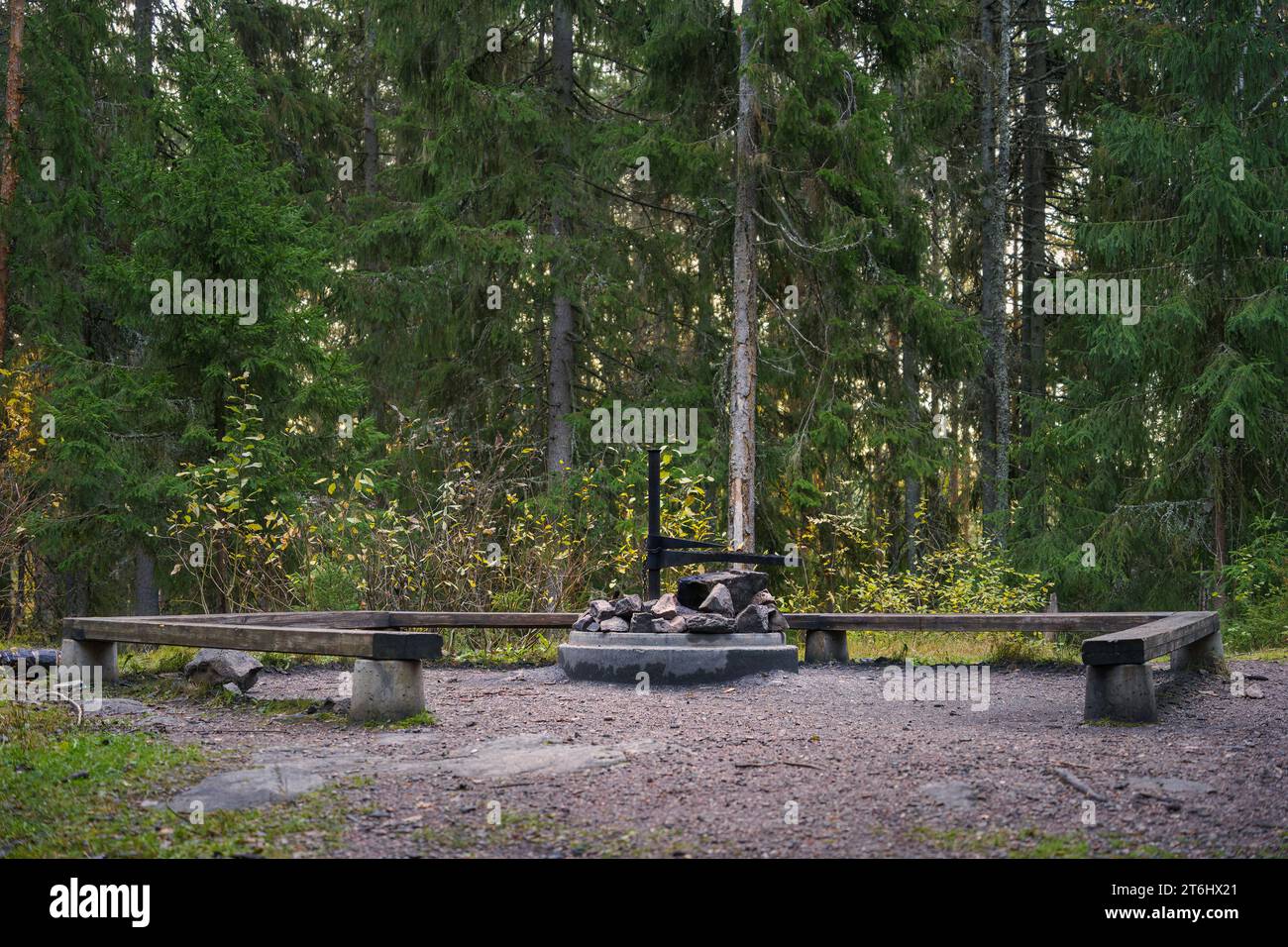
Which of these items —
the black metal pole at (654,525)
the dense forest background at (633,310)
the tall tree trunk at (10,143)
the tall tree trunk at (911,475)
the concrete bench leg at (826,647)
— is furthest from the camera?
the tall tree trunk at (911,475)

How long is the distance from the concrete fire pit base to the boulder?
1.13ft

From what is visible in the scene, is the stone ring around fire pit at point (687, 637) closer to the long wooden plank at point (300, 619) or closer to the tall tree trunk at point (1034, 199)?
the long wooden plank at point (300, 619)

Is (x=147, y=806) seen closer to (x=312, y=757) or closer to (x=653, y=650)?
(x=312, y=757)

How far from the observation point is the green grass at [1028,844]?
3400 millimetres

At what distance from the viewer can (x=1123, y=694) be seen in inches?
227

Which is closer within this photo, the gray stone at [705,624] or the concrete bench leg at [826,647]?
the gray stone at [705,624]

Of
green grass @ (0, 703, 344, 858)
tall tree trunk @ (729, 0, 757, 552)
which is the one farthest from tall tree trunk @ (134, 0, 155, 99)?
green grass @ (0, 703, 344, 858)

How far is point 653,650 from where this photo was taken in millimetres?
7324

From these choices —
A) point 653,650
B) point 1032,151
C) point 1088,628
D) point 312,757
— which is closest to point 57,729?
point 312,757

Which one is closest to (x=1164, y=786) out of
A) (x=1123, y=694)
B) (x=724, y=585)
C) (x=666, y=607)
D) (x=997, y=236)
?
(x=1123, y=694)

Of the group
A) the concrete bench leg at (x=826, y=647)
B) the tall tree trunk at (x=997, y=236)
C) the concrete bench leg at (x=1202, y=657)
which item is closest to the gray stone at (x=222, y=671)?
the concrete bench leg at (x=826, y=647)

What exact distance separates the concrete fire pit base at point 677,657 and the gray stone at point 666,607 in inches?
8.5

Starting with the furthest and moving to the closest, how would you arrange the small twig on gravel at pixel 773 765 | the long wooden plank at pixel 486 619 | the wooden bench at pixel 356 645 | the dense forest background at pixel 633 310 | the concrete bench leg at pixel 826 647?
1. the dense forest background at pixel 633 310
2. the concrete bench leg at pixel 826 647
3. the long wooden plank at pixel 486 619
4. the wooden bench at pixel 356 645
5. the small twig on gravel at pixel 773 765

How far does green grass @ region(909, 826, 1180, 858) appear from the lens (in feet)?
11.2
